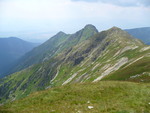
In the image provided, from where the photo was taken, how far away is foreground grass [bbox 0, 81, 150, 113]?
20.7 meters

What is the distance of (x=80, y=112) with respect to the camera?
19.4m

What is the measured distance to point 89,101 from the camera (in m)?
24.5

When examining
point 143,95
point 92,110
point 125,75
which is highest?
point 92,110

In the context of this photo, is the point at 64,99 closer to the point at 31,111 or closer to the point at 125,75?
the point at 31,111

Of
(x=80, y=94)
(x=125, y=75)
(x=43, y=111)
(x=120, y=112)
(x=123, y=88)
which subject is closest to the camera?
(x=120, y=112)

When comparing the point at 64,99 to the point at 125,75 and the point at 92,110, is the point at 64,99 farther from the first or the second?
the point at 125,75

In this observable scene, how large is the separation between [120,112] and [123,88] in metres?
12.5

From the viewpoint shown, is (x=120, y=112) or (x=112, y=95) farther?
(x=112, y=95)

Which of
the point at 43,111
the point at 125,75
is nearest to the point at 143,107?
the point at 43,111

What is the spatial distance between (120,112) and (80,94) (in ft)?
33.6

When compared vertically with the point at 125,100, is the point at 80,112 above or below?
above

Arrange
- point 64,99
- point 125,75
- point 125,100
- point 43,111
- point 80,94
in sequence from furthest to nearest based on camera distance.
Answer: point 125,75 → point 80,94 → point 64,99 → point 125,100 → point 43,111

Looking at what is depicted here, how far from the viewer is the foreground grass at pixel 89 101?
2072cm

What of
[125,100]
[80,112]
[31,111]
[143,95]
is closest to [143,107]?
[125,100]
